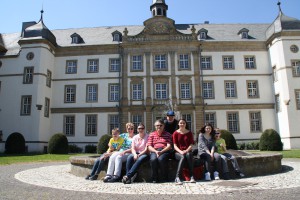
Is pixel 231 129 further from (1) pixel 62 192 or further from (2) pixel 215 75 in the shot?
(1) pixel 62 192

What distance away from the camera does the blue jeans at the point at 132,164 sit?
7880mm

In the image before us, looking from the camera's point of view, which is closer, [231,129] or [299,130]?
[299,130]

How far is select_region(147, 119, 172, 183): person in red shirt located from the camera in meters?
7.91

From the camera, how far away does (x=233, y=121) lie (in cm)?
2927

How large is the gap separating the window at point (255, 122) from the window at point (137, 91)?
1181cm

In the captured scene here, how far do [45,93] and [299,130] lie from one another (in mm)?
25191

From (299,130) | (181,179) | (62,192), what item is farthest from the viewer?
(299,130)

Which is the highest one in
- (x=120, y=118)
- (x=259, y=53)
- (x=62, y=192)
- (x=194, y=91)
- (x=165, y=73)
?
(x=259, y=53)

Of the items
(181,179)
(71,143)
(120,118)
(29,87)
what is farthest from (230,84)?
(181,179)

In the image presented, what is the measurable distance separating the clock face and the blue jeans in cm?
2380

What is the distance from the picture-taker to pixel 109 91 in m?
30.2

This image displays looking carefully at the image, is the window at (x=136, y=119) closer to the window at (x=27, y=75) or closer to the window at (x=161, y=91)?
the window at (x=161, y=91)

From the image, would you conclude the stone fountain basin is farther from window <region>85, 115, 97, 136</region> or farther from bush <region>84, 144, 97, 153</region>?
window <region>85, 115, 97, 136</region>

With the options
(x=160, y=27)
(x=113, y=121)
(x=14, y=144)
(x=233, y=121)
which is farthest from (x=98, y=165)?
(x=160, y=27)
